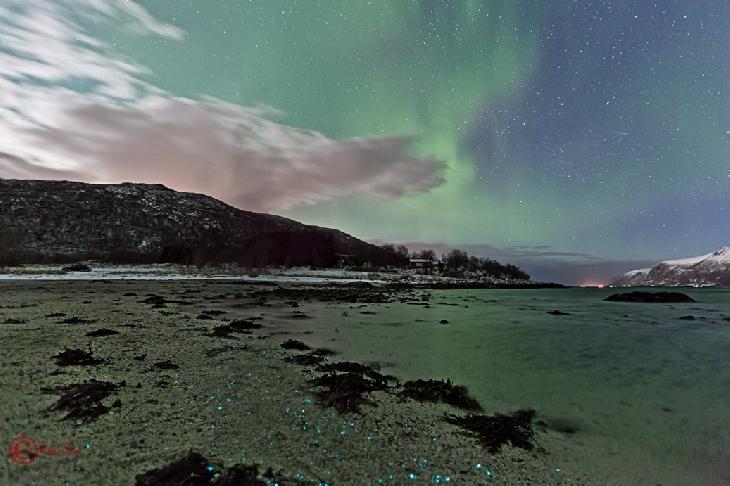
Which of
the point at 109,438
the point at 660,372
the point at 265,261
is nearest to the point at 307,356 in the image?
the point at 109,438

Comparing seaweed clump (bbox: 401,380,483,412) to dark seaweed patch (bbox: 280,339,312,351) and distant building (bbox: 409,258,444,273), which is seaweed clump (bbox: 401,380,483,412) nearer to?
dark seaweed patch (bbox: 280,339,312,351)

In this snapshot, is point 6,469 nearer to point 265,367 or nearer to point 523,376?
point 265,367

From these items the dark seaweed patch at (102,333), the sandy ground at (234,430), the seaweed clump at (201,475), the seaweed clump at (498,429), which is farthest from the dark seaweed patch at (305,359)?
the dark seaweed patch at (102,333)

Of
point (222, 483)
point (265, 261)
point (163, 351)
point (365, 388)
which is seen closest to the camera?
point (222, 483)

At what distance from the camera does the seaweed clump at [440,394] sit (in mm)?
8195

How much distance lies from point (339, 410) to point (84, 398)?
5019 millimetres

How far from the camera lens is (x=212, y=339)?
13352 mm

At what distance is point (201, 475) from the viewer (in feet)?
14.2

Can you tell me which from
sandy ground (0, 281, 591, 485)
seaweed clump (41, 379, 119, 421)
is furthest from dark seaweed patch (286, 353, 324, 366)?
seaweed clump (41, 379, 119, 421)

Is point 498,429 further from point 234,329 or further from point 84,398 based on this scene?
point 234,329

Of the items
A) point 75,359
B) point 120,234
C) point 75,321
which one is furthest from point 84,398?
point 120,234

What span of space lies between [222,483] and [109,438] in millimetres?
2441

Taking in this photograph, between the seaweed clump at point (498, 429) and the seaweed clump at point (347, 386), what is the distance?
2.07 metres

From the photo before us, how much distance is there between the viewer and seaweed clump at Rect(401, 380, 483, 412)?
8195 mm
